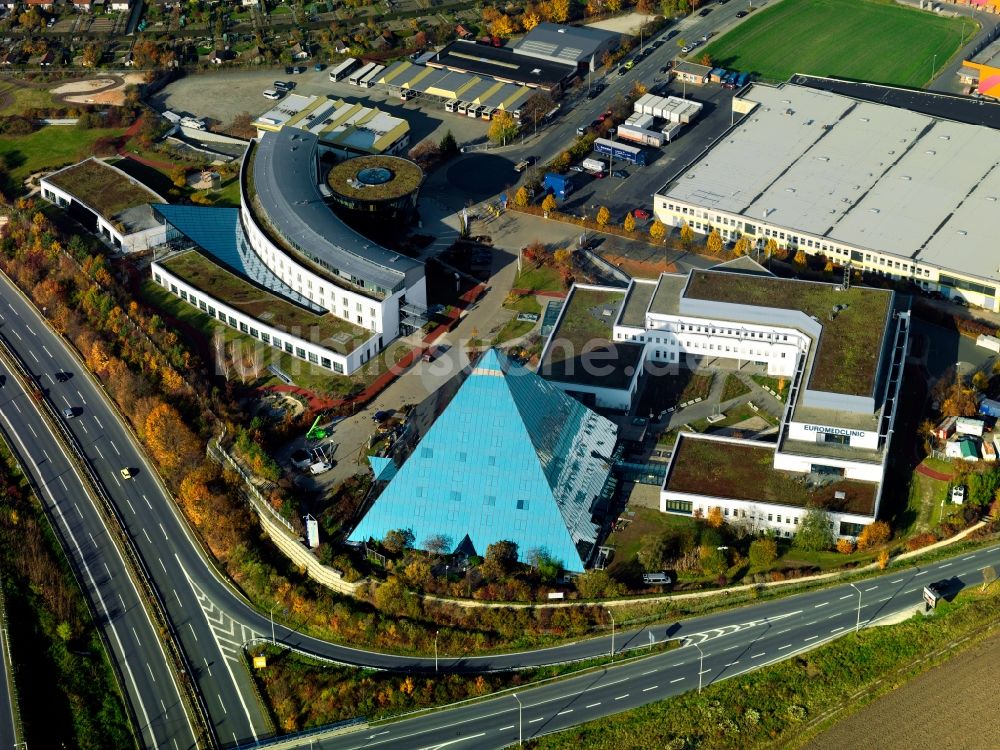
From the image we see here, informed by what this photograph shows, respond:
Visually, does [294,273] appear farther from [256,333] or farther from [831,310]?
[831,310]

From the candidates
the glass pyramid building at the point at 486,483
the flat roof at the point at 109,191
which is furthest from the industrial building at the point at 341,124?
the glass pyramid building at the point at 486,483

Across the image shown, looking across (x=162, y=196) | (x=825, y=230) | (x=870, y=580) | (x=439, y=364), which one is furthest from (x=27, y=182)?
A: (x=870, y=580)

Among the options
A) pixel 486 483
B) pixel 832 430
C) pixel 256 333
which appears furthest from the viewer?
pixel 256 333

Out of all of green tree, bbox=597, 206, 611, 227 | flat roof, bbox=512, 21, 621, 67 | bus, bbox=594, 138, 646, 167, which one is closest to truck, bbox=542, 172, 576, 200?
green tree, bbox=597, 206, 611, 227

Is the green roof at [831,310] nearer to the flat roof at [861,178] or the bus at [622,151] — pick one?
the flat roof at [861,178]

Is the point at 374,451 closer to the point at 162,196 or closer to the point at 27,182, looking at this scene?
the point at 162,196

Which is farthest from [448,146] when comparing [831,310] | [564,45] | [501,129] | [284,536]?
[284,536]
